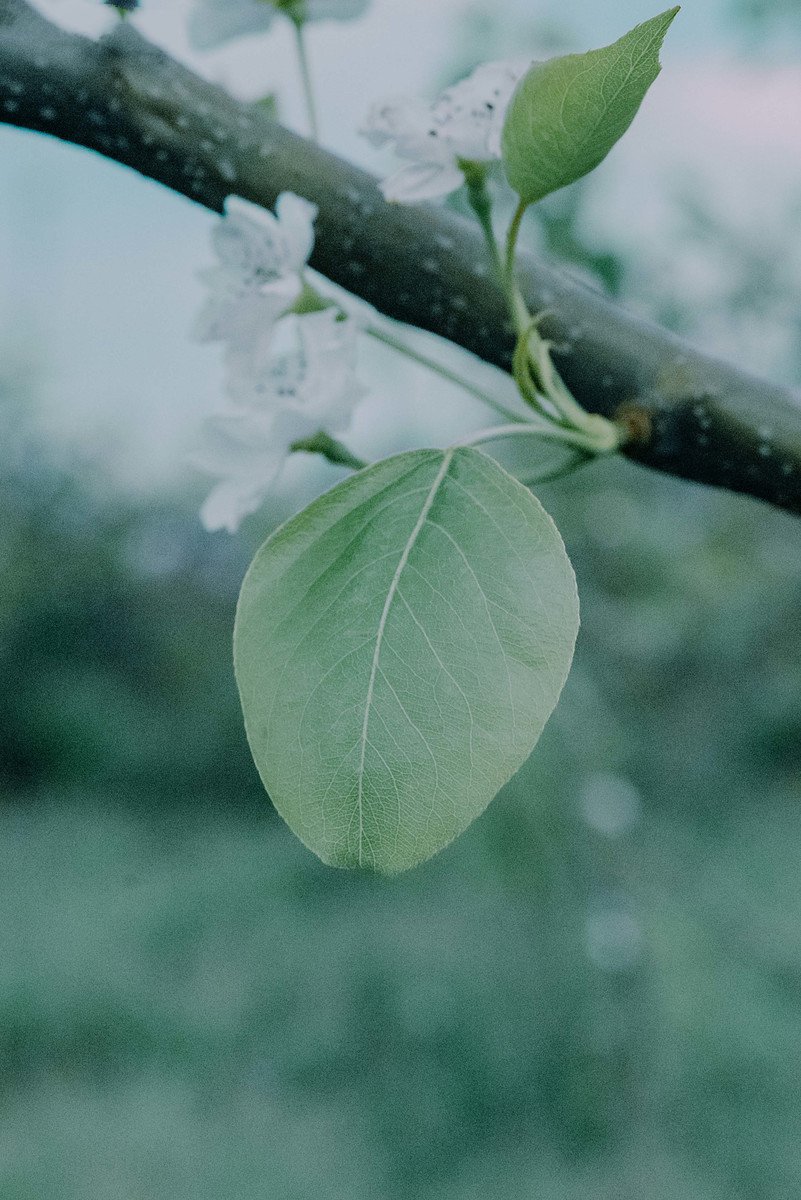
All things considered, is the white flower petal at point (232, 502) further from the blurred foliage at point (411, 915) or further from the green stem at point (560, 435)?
the blurred foliage at point (411, 915)

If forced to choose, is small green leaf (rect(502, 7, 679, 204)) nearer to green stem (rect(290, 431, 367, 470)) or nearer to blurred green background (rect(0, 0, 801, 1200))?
green stem (rect(290, 431, 367, 470))

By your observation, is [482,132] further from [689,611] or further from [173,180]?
[689,611]

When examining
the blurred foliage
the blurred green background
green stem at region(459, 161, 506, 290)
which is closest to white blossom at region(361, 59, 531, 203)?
green stem at region(459, 161, 506, 290)

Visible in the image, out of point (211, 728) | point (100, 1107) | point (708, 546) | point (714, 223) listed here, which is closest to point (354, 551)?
point (714, 223)

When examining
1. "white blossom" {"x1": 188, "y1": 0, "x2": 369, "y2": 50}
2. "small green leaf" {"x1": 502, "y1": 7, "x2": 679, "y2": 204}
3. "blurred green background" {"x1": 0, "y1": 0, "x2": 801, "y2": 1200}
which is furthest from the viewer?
"blurred green background" {"x1": 0, "y1": 0, "x2": 801, "y2": 1200}

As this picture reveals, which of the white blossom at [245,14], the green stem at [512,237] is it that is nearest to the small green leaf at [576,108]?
the green stem at [512,237]

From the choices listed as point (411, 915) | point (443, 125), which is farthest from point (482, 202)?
point (411, 915)
